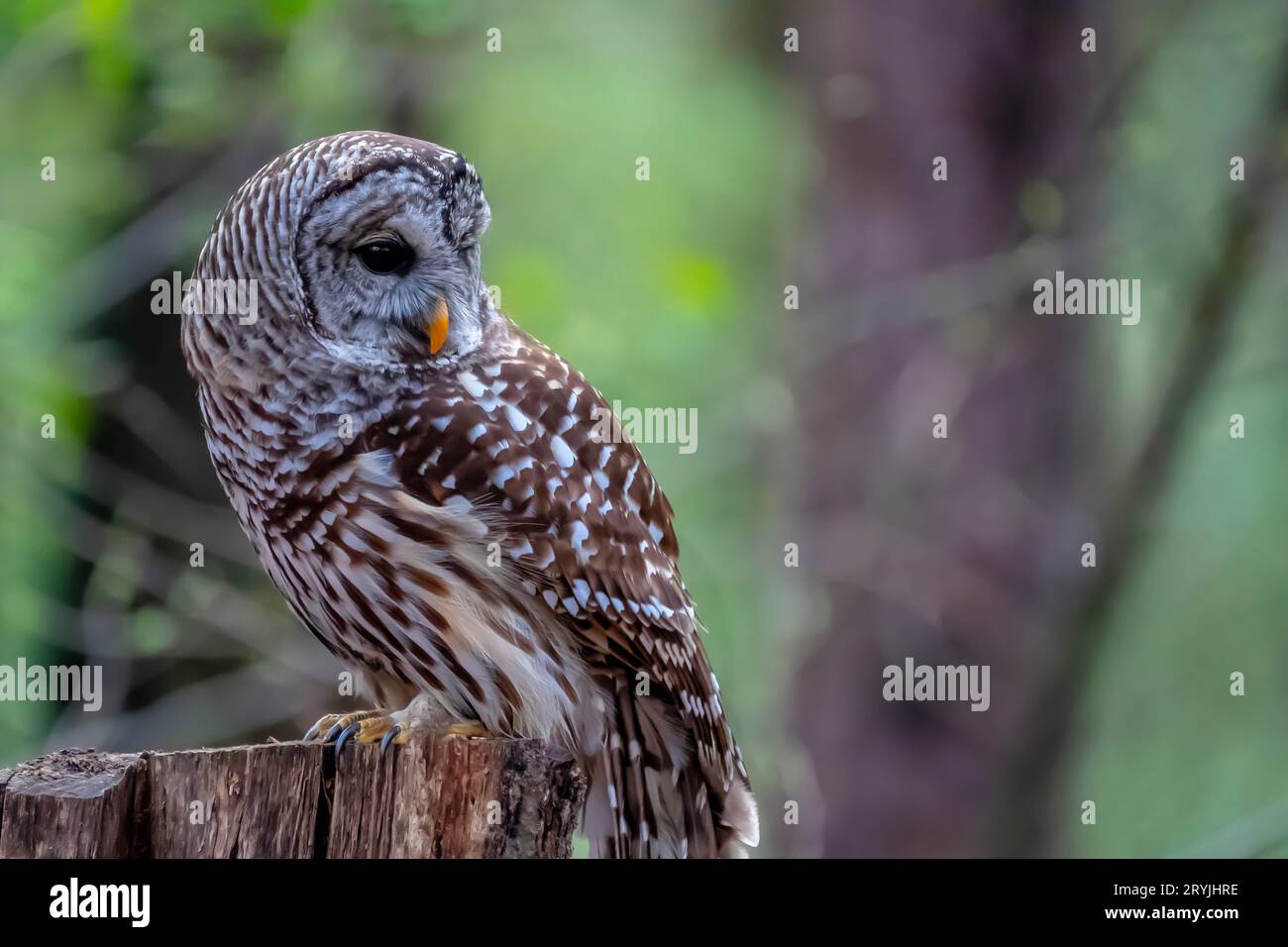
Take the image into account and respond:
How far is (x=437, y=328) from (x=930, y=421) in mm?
3212

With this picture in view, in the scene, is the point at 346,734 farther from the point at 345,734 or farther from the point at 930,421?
the point at 930,421

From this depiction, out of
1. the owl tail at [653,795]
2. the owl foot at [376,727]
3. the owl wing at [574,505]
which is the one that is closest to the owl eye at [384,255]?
the owl wing at [574,505]

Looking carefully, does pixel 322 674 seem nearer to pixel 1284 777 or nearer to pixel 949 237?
pixel 949 237

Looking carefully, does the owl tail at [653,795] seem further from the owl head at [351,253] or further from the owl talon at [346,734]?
the owl head at [351,253]

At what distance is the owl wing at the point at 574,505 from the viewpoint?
365 cm

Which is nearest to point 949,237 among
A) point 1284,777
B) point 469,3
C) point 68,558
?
point 469,3

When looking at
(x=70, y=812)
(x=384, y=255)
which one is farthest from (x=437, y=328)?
(x=70, y=812)

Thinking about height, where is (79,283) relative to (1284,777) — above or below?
above

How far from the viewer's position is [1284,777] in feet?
33.9

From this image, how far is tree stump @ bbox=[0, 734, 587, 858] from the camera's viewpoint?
105 inches

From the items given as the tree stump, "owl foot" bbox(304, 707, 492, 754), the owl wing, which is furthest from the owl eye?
the tree stump
